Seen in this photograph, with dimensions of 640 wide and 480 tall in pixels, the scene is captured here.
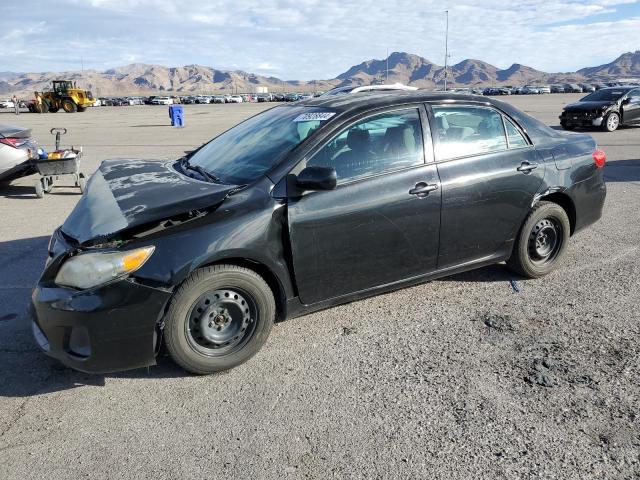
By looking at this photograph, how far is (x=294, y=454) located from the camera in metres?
2.60

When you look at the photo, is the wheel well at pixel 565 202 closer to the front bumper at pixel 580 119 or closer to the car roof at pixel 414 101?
the car roof at pixel 414 101

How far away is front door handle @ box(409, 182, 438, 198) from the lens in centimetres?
380

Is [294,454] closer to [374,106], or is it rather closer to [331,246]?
[331,246]

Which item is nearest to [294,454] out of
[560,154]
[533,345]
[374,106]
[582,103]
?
[533,345]

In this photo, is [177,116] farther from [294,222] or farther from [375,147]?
[294,222]

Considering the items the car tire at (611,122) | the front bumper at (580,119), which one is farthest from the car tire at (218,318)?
the car tire at (611,122)

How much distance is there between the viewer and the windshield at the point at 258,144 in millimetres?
3686

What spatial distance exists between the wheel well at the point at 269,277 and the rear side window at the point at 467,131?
1593mm

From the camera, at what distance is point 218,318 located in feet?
10.8

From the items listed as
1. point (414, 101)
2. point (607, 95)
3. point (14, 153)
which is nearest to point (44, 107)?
point (14, 153)

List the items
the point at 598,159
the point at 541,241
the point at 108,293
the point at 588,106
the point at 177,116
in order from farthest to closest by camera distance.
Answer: the point at 177,116 → the point at 588,106 → the point at 598,159 → the point at 541,241 → the point at 108,293

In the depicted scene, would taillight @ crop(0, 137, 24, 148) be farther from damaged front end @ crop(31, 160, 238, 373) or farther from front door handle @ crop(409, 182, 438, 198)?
front door handle @ crop(409, 182, 438, 198)

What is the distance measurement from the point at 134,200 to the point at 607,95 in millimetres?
18624

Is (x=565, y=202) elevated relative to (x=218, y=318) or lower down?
elevated
